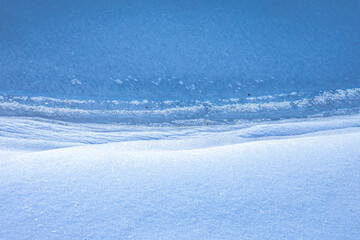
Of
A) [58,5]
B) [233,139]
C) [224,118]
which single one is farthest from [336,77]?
[58,5]

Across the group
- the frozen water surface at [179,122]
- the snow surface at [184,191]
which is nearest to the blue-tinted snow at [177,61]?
the frozen water surface at [179,122]

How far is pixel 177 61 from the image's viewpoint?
1.46 m

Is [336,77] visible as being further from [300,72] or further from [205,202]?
[205,202]

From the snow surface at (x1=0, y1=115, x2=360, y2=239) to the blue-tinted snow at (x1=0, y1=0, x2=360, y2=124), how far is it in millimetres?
373

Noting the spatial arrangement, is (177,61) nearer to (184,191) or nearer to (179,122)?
(179,122)

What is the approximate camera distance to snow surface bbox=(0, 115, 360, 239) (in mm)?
597

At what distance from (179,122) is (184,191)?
0.53 metres

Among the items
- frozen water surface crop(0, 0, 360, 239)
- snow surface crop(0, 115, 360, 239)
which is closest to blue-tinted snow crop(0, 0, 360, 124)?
frozen water surface crop(0, 0, 360, 239)

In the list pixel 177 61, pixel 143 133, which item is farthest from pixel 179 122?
pixel 177 61

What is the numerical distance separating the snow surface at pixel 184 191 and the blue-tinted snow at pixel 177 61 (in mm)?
373

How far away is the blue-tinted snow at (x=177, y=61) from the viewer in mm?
1256

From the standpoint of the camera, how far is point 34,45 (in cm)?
147

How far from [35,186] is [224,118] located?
739 millimetres

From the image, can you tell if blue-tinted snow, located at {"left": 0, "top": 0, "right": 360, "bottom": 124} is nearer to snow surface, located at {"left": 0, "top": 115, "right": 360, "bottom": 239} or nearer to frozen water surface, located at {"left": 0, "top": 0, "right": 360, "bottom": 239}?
frozen water surface, located at {"left": 0, "top": 0, "right": 360, "bottom": 239}
